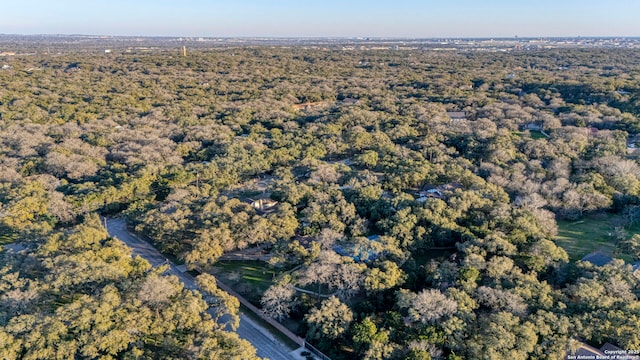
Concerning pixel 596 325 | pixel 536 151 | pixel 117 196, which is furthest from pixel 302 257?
pixel 536 151

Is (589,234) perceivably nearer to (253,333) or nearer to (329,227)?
(329,227)

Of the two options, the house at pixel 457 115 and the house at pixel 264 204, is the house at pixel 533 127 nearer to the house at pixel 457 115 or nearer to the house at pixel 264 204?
the house at pixel 457 115

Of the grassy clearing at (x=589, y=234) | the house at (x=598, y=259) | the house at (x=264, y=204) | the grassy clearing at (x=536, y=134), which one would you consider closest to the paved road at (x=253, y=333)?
the house at (x=264, y=204)

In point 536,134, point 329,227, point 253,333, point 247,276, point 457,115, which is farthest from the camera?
point 457,115

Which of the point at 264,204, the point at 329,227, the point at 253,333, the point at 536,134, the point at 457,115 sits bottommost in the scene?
the point at 253,333

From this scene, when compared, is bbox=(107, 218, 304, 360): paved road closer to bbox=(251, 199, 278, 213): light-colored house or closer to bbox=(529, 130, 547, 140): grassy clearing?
bbox=(251, 199, 278, 213): light-colored house

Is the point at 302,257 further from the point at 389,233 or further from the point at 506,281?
the point at 506,281

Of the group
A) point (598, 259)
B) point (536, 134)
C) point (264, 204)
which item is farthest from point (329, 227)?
point (536, 134)
